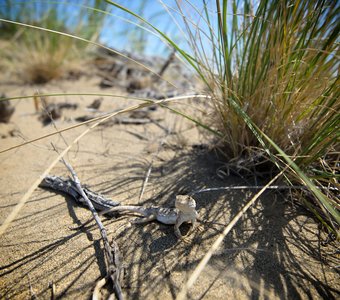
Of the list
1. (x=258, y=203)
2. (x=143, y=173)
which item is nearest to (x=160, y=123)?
(x=143, y=173)

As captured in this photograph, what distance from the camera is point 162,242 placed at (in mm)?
871

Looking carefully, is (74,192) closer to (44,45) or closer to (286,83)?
(286,83)

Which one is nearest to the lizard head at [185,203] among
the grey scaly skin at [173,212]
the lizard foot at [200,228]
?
the grey scaly skin at [173,212]

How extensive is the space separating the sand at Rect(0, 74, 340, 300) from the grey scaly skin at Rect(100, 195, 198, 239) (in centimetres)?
3

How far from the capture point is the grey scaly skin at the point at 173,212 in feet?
2.69

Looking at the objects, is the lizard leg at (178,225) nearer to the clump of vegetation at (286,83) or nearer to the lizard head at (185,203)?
the lizard head at (185,203)

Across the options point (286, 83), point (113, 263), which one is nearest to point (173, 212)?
point (113, 263)

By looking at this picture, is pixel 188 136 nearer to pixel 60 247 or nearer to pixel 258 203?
pixel 258 203

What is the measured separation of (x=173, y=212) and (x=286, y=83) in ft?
2.24

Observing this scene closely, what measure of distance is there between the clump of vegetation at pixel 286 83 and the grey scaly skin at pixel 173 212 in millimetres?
332

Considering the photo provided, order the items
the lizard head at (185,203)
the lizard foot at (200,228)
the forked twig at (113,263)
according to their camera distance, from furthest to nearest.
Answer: the lizard foot at (200,228) < the lizard head at (185,203) < the forked twig at (113,263)

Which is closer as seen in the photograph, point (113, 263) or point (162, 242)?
point (113, 263)

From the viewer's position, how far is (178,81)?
3.00 metres

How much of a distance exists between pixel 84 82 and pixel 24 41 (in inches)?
39.6
